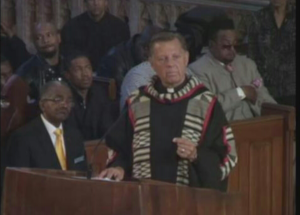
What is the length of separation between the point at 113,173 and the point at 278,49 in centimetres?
119

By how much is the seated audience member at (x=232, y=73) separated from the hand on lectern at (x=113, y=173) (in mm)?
707

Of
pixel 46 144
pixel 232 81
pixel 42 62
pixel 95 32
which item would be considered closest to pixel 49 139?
pixel 46 144

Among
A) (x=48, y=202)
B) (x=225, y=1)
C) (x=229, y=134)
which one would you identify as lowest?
(x=48, y=202)

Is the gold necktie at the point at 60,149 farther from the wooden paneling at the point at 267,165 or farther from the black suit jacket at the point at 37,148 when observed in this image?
the wooden paneling at the point at 267,165

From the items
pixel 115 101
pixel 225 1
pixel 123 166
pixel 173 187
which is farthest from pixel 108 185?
pixel 225 1

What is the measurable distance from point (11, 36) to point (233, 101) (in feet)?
3.70

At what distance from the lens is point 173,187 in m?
3.96

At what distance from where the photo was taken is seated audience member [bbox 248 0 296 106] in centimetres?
507

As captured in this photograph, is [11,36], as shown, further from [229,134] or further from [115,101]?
[229,134]

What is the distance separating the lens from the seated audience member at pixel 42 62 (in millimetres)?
4832

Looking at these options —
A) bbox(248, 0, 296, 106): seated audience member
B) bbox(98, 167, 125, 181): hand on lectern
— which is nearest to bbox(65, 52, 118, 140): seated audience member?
bbox(98, 167, 125, 181): hand on lectern

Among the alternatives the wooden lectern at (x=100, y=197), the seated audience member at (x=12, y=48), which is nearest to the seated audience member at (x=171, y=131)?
the wooden lectern at (x=100, y=197)

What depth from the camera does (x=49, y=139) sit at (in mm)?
4863

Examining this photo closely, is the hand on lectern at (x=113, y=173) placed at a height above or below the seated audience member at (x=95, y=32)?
below
